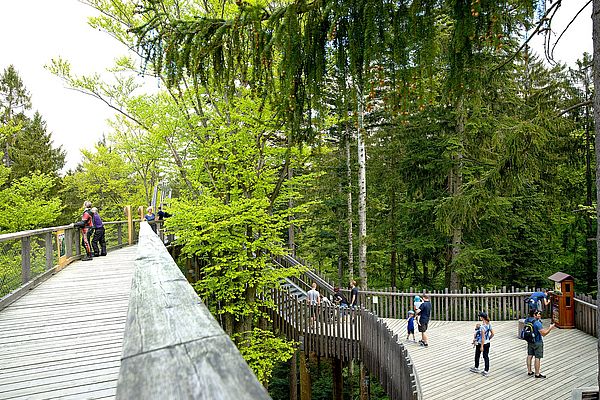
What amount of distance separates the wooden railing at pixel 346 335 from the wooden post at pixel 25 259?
755 centimetres

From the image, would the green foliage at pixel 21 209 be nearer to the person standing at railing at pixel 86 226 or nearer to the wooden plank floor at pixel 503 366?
the person standing at railing at pixel 86 226

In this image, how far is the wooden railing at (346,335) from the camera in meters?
9.65

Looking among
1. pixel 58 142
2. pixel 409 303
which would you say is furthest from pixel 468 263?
pixel 58 142

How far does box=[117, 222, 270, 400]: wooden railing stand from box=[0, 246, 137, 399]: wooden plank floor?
99.3 inches

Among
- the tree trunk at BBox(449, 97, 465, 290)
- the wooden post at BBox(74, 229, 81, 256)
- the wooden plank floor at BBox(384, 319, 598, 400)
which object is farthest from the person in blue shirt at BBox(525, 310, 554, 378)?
the wooden post at BBox(74, 229, 81, 256)

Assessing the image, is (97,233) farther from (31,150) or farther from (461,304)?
(31,150)

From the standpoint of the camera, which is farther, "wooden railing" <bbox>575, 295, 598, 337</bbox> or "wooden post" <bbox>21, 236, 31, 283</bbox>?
"wooden railing" <bbox>575, 295, 598, 337</bbox>

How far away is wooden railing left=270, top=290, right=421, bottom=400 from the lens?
9650 mm

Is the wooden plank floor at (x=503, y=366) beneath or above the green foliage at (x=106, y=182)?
beneath

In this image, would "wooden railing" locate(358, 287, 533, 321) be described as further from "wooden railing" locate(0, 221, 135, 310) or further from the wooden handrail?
"wooden railing" locate(0, 221, 135, 310)

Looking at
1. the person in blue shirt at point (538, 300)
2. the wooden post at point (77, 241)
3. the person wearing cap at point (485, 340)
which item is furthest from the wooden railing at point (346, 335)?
the wooden post at point (77, 241)

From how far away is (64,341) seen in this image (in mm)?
4465

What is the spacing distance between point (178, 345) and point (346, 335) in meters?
12.2

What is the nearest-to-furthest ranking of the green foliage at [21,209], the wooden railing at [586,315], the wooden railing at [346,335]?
the wooden railing at [346,335]
the wooden railing at [586,315]
the green foliage at [21,209]
